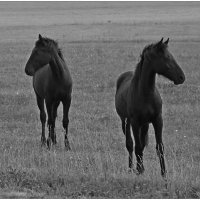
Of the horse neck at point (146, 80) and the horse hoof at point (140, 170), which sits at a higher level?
the horse neck at point (146, 80)

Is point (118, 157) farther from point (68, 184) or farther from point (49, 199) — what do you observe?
point (49, 199)

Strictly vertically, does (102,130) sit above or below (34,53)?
below

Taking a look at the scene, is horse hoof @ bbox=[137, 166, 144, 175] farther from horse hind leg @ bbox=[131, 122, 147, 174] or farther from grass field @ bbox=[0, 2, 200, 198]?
grass field @ bbox=[0, 2, 200, 198]

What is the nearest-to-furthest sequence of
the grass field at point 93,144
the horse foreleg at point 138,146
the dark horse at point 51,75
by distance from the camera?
the grass field at point 93,144 → the horse foreleg at point 138,146 → the dark horse at point 51,75

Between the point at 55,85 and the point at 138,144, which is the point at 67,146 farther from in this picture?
the point at 138,144

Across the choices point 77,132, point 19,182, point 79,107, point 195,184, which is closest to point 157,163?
point 195,184

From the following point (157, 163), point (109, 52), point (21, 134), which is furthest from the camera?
point (109, 52)

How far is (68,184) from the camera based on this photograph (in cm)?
764

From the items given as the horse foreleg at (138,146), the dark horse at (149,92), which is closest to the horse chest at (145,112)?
the dark horse at (149,92)

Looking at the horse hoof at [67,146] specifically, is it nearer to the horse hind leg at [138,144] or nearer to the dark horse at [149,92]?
the dark horse at [149,92]

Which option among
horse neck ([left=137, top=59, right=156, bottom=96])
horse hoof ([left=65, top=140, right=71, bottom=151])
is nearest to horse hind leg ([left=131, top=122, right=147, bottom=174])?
horse neck ([left=137, top=59, right=156, bottom=96])

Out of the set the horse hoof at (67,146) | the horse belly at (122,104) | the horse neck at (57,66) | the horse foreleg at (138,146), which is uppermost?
the horse neck at (57,66)

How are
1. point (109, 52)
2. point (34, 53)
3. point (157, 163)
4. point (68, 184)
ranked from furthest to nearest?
point (109, 52)
point (34, 53)
point (157, 163)
point (68, 184)

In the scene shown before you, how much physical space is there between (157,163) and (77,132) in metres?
3.55
